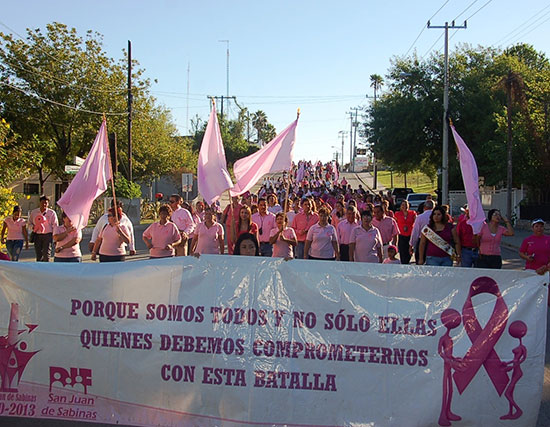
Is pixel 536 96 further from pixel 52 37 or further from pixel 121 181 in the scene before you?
pixel 52 37

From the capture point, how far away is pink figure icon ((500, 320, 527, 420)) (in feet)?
16.5

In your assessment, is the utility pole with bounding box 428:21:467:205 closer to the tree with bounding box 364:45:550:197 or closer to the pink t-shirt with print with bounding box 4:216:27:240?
the tree with bounding box 364:45:550:197

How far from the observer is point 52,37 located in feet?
119

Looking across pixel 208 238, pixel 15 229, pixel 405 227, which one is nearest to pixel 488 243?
→ pixel 405 227

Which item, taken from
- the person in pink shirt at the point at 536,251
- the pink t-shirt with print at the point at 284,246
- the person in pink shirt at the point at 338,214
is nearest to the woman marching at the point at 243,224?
the pink t-shirt with print at the point at 284,246

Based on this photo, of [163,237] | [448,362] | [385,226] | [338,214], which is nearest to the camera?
[448,362]

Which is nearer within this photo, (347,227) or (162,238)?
(162,238)

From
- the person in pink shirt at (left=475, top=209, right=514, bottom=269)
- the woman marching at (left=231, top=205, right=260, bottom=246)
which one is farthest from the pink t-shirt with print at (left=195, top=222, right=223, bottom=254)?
the person in pink shirt at (left=475, top=209, right=514, bottom=269)

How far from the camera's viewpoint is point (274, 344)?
5.20 meters

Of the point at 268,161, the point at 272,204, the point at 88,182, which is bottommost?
the point at 272,204

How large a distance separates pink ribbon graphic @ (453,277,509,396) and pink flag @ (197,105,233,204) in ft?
9.98

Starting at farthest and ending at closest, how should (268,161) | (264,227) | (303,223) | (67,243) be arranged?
(303,223) < (264,227) < (67,243) < (268,161)

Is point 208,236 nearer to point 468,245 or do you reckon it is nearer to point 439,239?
point 439,239

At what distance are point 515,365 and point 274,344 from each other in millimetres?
1854
